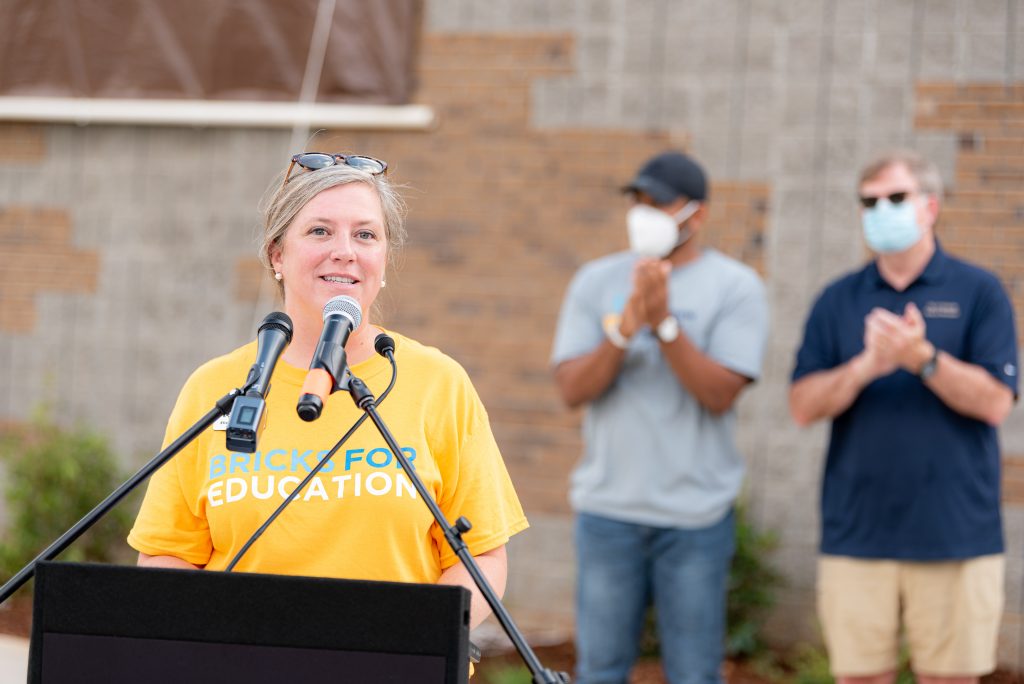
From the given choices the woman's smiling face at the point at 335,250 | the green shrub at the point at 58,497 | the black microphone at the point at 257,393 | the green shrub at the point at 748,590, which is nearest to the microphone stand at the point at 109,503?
the black microphone at the point at 257,393

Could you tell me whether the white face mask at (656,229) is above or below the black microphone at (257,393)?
above

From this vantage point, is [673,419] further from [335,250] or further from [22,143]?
[22,143]

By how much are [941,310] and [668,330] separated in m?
0.97

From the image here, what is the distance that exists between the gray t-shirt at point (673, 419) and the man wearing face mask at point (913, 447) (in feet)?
1.07

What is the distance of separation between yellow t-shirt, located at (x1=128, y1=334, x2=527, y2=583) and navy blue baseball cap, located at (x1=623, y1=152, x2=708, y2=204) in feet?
7.32

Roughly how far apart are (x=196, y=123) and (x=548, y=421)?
286 centimetres

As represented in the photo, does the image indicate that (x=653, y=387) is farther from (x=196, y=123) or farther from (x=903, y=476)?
(x=196, y=123)

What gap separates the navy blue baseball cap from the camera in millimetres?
4672

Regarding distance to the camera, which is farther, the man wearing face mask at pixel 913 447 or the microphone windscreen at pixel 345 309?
the man wearing face mask at pixel 913 447

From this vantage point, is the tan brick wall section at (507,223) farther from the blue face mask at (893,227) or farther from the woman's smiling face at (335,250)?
the woman's smiling face at (335,250)

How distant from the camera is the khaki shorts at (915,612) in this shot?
4188mm

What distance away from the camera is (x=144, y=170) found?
755cm

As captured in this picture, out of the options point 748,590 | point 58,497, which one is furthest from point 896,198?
point 58,497

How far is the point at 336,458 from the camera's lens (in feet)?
8.01
